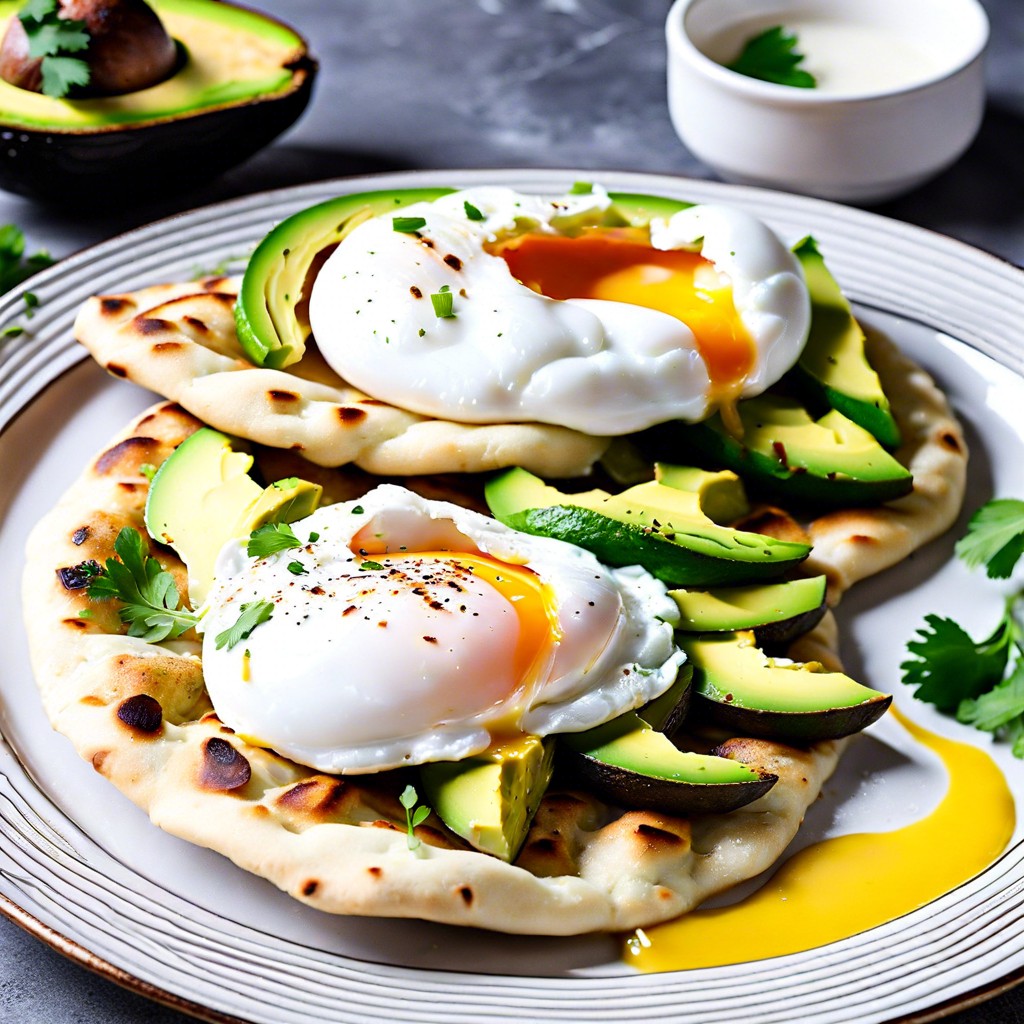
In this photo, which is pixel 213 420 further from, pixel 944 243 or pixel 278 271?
pixel 944 243

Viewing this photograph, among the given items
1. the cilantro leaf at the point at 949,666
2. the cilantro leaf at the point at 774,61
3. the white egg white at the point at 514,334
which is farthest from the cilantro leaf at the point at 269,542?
the cilantro leaf at the point at 774,61

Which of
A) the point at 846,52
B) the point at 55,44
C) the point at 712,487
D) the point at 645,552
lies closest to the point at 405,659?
the point at 645,552

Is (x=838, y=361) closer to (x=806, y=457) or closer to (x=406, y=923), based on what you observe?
(x=806, y=457)

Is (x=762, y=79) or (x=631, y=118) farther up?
(x=762, y=79)

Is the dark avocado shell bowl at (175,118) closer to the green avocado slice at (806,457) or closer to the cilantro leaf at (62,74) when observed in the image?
the cilantro leaf at (62,74)

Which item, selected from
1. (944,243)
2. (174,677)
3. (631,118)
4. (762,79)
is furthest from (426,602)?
(631,118)

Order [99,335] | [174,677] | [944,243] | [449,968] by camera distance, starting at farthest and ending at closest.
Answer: [944,243] < [99,335] < [174,677] < [449,968]
